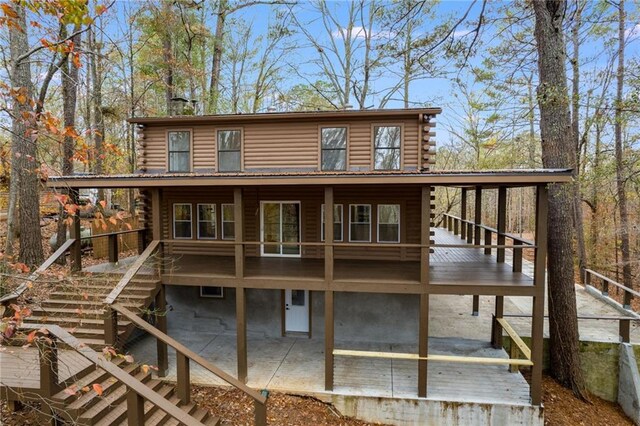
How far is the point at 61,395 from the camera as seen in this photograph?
211 inches

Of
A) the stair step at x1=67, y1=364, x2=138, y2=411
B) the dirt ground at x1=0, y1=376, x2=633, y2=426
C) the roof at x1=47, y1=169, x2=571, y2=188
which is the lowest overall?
the dirt ground at x1=0, y1=376, x2=633, y2=426

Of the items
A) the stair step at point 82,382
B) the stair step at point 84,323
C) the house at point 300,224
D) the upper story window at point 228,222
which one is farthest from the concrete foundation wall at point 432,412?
the upper story window at point 228,222

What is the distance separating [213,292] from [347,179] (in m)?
6.30

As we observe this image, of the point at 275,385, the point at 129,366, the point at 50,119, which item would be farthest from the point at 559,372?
the point at 50,119

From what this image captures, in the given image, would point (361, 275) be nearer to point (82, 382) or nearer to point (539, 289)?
point (539, 289)

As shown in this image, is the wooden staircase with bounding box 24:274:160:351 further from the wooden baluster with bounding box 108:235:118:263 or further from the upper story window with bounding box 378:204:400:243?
the upper story window with bounding box 378:204:400:243

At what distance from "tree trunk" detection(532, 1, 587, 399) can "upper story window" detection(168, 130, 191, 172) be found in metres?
9.67

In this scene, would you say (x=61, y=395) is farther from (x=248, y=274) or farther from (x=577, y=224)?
(x=577, y=224)

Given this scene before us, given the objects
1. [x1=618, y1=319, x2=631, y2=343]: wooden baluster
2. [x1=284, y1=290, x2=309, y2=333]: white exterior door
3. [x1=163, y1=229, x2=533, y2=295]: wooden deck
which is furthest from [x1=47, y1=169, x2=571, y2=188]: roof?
[x1=618, y1=319, x2=631, y2=343]: wooden baluster

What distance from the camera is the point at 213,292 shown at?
1116 centimetres

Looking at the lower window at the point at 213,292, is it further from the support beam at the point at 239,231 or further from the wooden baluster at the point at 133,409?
the wooden baluster at the point at 133,409

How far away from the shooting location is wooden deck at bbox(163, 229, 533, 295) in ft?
25.5

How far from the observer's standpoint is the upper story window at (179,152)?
10.8 metres

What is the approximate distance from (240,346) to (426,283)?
4.54 m
